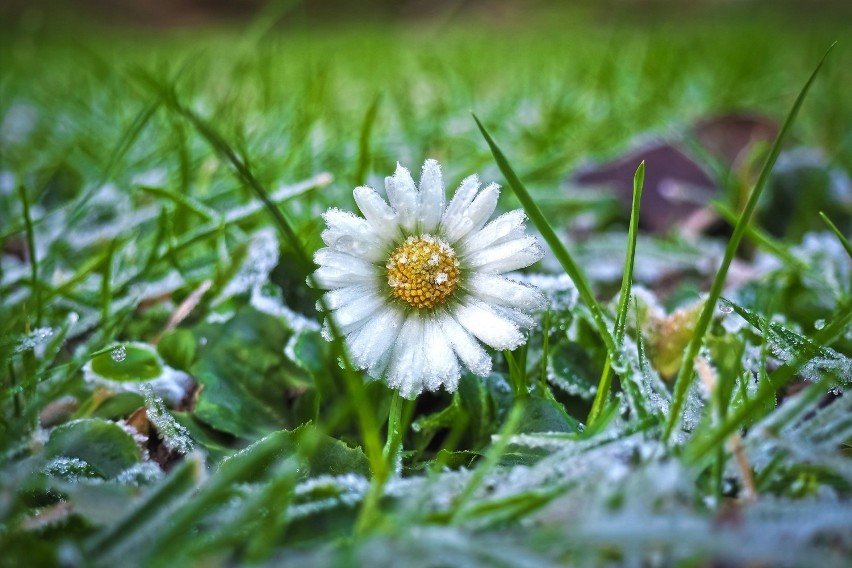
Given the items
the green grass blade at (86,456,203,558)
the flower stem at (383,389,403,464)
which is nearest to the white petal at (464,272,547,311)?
the flower stem at (383,389,403,464)

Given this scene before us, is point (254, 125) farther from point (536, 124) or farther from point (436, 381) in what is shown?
point (436, 381)

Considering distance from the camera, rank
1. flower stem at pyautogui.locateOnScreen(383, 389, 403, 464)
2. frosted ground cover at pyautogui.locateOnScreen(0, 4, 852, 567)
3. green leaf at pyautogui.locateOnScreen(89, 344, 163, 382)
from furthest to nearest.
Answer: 1. green leaf at pyautogui.locateOnScreen(89, 344, 163, 382)
2. flower stem at pyautogui.locateOnScreen(383, 389, 403, 464)
3. frosted ground cover at pyautogui.locateOnScreen(0, 4, 852, 567)

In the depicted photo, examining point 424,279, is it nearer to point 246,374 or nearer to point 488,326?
point 488,326

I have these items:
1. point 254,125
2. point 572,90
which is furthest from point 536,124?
point 254,125

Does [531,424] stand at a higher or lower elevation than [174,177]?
lower

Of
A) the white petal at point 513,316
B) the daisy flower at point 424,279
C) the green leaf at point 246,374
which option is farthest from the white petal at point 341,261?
the green leaf at point 246,374

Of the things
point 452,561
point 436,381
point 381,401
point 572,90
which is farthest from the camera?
point 572,90

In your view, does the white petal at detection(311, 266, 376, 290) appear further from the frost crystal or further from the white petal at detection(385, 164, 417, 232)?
the frost crystal
